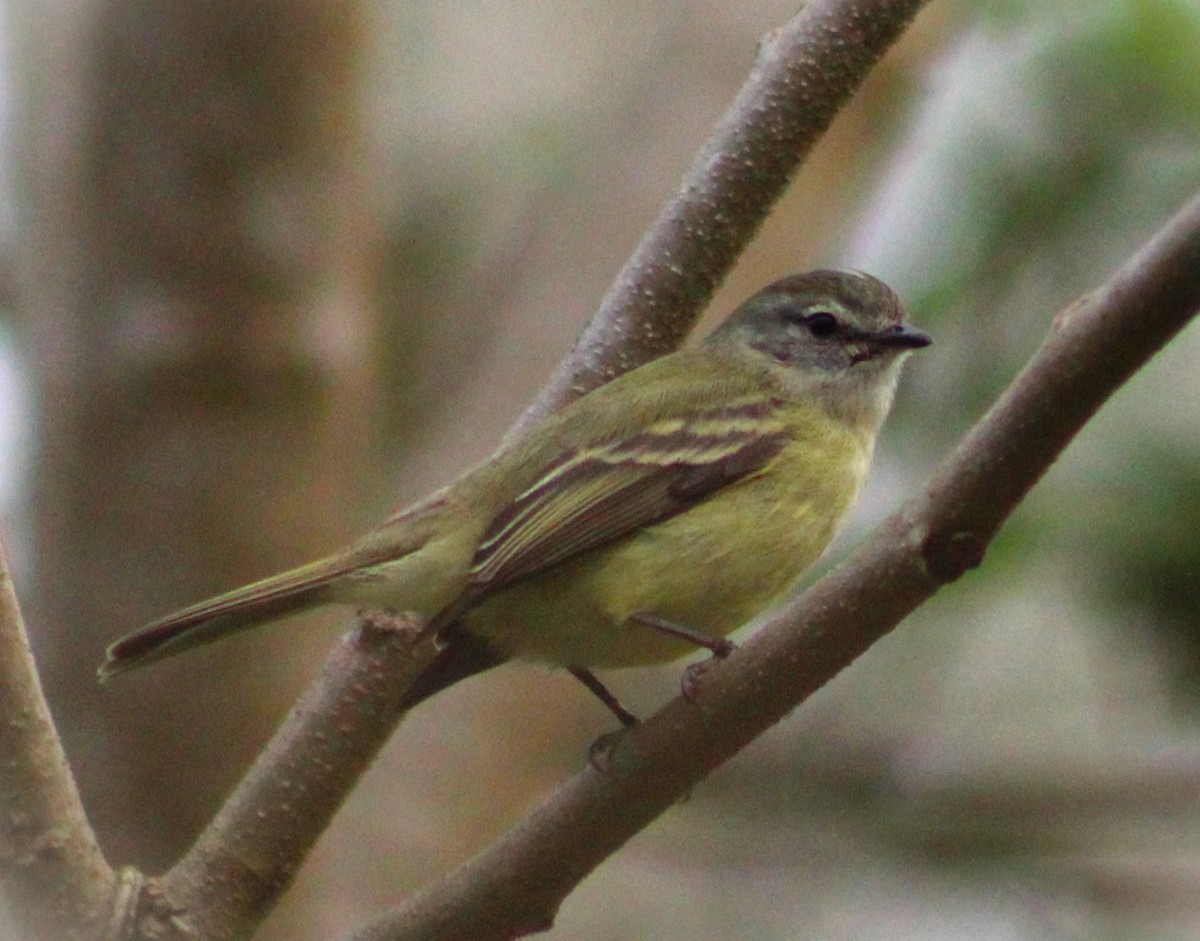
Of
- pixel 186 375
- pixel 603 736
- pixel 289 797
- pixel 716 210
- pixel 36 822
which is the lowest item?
pixel 186 375

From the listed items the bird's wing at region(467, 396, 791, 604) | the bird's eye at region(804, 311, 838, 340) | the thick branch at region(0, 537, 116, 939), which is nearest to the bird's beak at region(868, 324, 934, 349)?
the bird's eye at region(804, 311, 838, 340)

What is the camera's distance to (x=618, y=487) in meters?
3.71

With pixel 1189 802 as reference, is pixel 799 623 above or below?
above

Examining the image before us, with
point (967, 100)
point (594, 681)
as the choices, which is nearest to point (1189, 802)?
point (594, 681)

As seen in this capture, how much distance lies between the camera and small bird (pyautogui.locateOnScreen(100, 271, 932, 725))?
11.4 ft

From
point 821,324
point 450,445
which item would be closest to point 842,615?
point 821,324

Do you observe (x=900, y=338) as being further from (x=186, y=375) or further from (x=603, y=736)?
(x=186, y=375)

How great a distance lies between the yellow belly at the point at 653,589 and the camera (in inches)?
138

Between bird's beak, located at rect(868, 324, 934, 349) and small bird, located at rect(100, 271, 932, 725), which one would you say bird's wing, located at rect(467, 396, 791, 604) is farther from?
bird's beak, located at rect(868, 324, 934, 349)

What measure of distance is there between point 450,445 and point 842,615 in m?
3.92

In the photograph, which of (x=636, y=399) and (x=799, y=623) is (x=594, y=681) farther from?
(x=799, y=623)

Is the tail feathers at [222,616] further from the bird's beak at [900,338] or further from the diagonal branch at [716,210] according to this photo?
the bird's beak at [900,338]

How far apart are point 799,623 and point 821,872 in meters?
4.02

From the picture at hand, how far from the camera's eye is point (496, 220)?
A: 8383 mm
